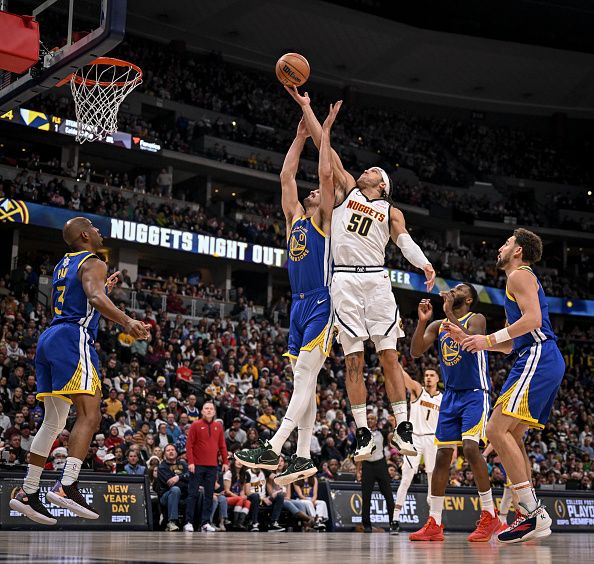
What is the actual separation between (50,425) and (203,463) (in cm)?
597

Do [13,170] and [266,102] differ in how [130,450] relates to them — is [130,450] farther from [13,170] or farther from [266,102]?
[266,102]

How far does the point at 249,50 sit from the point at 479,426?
112ft

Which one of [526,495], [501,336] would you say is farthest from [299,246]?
[526,495]

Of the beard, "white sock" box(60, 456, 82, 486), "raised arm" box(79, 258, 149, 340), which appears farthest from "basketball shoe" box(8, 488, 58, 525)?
the beard

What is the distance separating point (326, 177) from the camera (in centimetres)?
777

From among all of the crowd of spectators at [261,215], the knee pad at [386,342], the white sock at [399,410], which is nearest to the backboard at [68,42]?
the knee pad at [386,342]

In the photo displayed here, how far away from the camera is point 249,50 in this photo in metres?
40.7

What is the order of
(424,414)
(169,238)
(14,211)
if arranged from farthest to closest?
(169,238), (14,211), (424,414)

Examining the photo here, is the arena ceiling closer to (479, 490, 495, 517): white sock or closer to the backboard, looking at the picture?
the backboard

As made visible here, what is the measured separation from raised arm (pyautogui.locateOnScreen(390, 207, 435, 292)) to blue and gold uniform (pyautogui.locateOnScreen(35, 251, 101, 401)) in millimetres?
2788

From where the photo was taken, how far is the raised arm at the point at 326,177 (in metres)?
7.68

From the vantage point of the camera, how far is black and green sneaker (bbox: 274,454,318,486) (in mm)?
7309

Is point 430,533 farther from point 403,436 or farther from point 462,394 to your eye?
point 403,436

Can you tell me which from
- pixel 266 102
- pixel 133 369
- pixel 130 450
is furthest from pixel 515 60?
pixel 130 450
